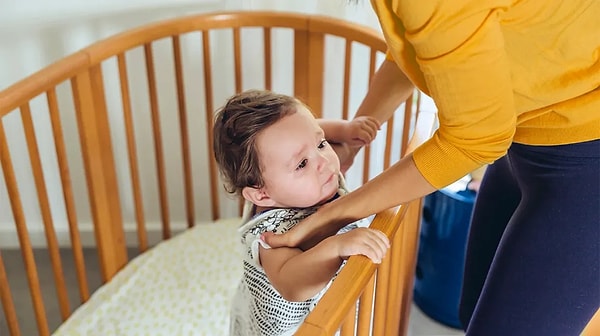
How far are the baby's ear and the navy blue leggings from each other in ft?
1.14

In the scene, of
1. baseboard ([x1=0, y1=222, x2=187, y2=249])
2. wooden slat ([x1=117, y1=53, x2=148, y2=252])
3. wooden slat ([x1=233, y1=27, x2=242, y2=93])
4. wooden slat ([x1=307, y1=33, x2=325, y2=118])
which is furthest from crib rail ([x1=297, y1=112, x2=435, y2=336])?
baseboard ([x1=0, y1=222, x2=187, y2=249])

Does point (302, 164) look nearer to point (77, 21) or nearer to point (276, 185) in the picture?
point (276, 185)

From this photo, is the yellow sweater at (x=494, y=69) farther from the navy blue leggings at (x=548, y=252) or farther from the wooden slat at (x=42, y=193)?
the wooden slat at (x=42, y=193)

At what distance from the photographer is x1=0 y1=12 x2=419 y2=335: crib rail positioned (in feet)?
4.89

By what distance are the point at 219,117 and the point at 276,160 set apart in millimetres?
113

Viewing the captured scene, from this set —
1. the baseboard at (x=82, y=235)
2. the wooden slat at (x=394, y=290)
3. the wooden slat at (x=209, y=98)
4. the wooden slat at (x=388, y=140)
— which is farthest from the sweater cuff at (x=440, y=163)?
the baseboard at (x=82, y=235)

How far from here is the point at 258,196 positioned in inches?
42.9

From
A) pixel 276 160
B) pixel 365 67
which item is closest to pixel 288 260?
pixel 276 160

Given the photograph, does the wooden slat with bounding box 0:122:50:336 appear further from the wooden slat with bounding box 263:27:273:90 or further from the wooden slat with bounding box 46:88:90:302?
the wooden slat with bounding box 263:27:273:90

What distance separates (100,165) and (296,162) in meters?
0.72

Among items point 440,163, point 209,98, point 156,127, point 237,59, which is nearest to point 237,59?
point 237,59

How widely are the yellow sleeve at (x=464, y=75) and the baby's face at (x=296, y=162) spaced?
0.70 ft

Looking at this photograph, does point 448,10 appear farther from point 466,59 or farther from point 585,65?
point 585,65

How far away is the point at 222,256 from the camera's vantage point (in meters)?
1.79
